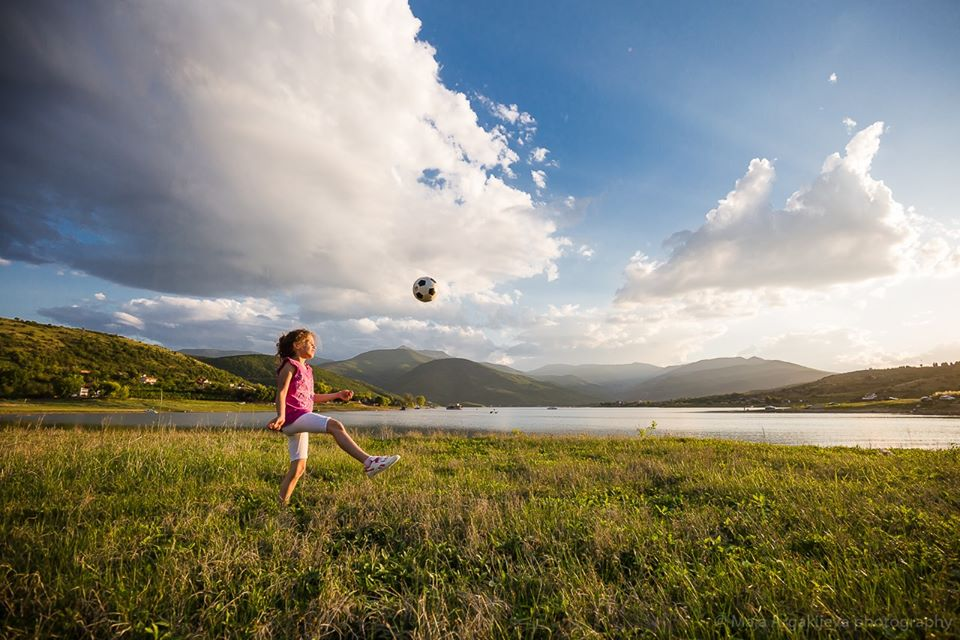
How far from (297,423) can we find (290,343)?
5.24 feet

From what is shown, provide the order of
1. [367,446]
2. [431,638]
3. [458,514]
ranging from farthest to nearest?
[367,446] < [458,514] < [431,638]

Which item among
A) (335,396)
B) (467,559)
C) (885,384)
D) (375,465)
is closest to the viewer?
(467,559)

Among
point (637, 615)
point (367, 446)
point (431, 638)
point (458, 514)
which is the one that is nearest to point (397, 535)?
point (458, 514)

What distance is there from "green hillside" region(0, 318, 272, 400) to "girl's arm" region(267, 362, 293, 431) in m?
119

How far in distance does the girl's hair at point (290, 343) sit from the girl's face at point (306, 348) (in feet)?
0.13

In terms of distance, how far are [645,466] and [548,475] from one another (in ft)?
11.2

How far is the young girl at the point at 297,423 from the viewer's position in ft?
23.5

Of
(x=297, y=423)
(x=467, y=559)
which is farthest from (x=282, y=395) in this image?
(x=467, y=559)

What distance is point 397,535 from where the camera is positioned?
574 cm

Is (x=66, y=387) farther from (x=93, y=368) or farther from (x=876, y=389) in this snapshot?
(x=876, y=389)

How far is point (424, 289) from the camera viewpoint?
16859 millimetres

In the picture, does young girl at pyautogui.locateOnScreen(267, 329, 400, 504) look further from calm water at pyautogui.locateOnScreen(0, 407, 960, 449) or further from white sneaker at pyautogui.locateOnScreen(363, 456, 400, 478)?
calm water at pyautogui.locateOnScreen(0, 407, 960, 449)

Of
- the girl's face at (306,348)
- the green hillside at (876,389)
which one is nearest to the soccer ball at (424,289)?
the girl's face at (306,348)

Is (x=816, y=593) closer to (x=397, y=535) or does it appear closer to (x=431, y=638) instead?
(x=431, y=638)
